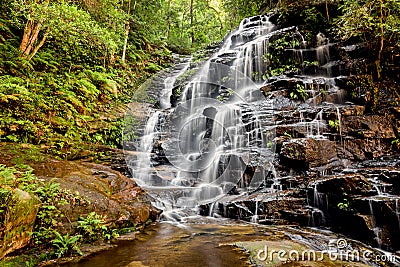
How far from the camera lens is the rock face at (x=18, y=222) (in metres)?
3.00

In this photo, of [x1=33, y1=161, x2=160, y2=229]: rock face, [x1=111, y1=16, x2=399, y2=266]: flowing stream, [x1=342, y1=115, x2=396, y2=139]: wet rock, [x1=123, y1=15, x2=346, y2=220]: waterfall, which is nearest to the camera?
[x1=111, y1=16, x2=399, y2=266]: flowing stream

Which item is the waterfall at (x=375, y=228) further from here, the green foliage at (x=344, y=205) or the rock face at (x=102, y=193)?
the rock face at (x=102, y=193)

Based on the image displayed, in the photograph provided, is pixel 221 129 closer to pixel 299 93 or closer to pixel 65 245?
pixel 299 93

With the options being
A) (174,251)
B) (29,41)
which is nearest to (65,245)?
(174,251)

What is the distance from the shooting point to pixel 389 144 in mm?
7793

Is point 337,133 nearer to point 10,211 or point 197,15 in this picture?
point 10,211

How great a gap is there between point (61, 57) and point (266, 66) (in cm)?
965

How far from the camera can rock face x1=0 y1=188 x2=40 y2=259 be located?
9.84 ft

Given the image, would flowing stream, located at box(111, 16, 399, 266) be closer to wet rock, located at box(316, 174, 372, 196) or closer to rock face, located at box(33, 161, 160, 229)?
wet rock, located at box(316, 174, 372, 196)

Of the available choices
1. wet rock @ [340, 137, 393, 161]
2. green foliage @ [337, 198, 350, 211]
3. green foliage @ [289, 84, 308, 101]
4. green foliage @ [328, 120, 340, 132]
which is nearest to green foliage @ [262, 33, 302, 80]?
green foliage @ [289, 84, 308, 101]

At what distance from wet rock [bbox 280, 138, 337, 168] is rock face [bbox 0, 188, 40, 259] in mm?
6190

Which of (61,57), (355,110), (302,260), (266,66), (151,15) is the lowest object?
(302,260)

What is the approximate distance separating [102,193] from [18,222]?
185cm

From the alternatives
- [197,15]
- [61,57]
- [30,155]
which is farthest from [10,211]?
[197,15]
